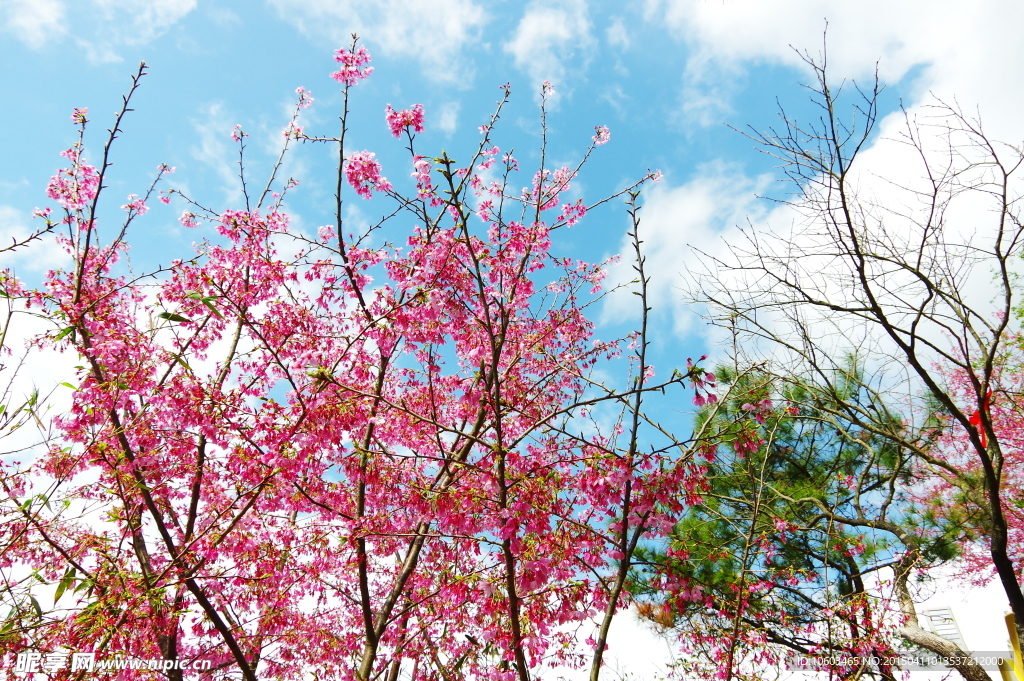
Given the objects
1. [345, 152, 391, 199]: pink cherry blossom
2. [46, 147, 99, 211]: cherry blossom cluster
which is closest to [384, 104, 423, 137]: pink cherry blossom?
[345, 152, 391, 199]: pink cherry blossom

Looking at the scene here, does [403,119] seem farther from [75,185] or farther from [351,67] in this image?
[75,185]

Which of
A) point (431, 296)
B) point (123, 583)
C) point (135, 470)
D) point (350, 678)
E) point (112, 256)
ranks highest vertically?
point (112, 256)

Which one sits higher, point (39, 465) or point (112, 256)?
point (112, 256)

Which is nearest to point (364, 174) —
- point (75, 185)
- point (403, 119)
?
point (403, 119)

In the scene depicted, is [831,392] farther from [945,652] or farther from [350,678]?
[350,678]

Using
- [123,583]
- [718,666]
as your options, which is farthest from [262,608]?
[718,666]

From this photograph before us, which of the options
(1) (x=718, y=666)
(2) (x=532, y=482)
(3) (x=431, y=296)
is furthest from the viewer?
(1) (x=718, y=666)

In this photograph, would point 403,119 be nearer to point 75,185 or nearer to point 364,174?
point 364,174

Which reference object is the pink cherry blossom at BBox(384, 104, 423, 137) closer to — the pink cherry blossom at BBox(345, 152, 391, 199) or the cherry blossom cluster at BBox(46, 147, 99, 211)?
the pink cherry blossom at BBox(345, 152, 391, 199)

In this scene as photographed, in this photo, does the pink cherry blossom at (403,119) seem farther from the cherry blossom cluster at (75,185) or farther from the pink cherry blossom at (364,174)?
the cherry blossom cluster at (75,185)

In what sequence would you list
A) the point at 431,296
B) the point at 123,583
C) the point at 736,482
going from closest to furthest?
the point at 123,583 → the point at 431,296 → the point at 736,482

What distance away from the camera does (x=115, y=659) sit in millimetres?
3760

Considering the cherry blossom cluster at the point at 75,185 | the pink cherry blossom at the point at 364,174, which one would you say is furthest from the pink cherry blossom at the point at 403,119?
the cherry blossom cluster at the point at 75,185

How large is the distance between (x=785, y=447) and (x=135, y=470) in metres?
8.52
